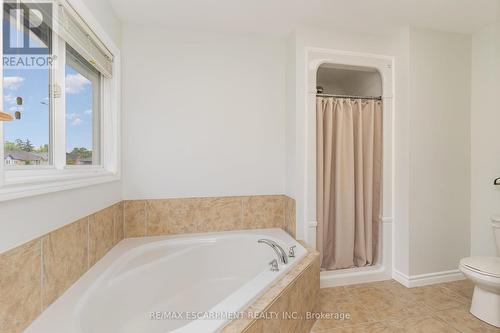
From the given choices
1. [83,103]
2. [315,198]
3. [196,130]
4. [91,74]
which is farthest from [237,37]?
[315,198]

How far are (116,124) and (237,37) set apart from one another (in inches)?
53.0

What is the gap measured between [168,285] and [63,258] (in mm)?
783

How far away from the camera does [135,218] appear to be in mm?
2133

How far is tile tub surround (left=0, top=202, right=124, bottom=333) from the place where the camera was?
0.88 meters

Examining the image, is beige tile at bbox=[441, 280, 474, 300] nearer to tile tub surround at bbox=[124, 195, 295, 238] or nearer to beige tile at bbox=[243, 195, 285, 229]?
tile tub surround at bbox=[124, 195, 295, 238]

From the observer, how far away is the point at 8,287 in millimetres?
879

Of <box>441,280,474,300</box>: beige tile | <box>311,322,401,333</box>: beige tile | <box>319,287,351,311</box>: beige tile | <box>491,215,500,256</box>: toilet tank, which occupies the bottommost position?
<box>311,322,401,333</box>: beige tile

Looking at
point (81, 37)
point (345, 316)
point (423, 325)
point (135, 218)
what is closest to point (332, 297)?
point (345, 316)

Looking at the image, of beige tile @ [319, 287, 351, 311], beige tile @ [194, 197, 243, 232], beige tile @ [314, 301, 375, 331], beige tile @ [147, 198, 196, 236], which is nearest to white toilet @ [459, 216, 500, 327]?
beige tile @ [314, 301, 375, 331]

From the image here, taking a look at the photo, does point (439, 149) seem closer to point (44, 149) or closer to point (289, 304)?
point (289, 304)

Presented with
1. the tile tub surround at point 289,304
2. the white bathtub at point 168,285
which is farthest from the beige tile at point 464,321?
the white bathtub at point 168,285

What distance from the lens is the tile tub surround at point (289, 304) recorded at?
3.54ft

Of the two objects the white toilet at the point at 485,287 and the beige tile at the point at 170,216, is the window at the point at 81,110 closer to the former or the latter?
the beige tile at the point at 170,216

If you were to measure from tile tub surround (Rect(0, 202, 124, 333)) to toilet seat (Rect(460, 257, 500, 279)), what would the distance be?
253 centimetres
